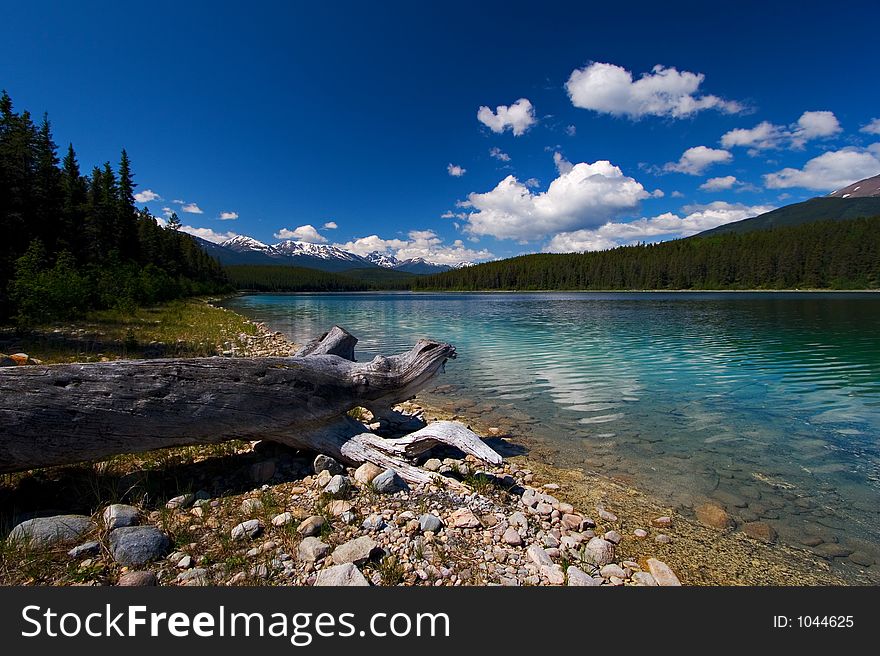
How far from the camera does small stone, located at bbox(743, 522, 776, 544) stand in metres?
5.32

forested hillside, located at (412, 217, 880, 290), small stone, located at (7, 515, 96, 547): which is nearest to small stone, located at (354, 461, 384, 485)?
small stone, located at (7, 515, 96, 547)

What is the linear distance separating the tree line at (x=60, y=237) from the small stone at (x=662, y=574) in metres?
27.0

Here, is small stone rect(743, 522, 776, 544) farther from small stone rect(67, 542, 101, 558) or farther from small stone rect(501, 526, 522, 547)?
small stone rect(67, 542, 101, 558)

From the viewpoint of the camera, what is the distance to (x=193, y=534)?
4055mm

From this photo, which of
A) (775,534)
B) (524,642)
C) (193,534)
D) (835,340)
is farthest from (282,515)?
(835,340)

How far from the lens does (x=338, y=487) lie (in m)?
5.09

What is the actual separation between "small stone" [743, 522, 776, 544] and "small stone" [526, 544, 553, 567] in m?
Answer: 3.56

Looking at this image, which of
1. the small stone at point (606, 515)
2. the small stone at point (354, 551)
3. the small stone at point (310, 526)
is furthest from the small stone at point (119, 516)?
the small stone at point (606, 515)

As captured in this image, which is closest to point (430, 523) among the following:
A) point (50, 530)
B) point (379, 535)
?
point (379, 535)

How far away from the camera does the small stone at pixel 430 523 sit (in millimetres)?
4395

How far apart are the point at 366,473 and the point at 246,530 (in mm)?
1804

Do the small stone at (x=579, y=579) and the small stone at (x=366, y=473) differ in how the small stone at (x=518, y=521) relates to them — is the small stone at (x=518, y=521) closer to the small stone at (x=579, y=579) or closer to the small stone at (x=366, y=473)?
the small stone at (x=579, y=579)

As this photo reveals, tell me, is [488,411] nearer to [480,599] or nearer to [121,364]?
[480,599]

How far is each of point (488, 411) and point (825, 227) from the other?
226m
